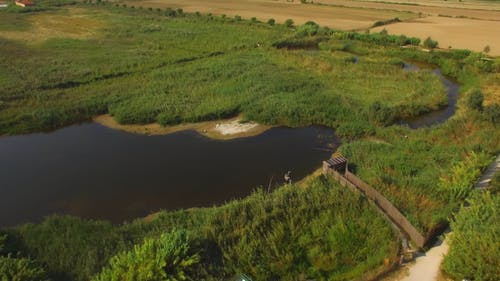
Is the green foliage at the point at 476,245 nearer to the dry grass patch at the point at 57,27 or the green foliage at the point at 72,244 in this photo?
the green foliage at the point at 72,244

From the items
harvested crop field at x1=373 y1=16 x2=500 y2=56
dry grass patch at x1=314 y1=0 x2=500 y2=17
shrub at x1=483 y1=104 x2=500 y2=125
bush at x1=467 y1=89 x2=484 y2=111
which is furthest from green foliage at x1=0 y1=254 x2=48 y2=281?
dry grass patch at x1=314 y1=0 x2=500 y2=17

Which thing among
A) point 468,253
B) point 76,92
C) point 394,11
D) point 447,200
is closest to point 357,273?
point 468,253

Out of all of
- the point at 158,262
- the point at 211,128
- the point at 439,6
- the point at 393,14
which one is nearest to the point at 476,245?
the point at 158,262

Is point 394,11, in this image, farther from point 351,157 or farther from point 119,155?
point 119,155

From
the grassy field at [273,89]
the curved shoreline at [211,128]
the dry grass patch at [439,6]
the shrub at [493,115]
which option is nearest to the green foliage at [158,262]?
the grassy field at [273,89]

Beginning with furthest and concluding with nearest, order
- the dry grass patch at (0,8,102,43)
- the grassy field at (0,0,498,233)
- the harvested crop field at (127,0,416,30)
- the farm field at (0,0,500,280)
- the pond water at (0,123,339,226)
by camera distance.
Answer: the harvested crop field at (127,0,416,30) → the dry grass patch at (0,8,102,43) → the grassy field at (0,0,498,233) → the pond water at (0,123,339,226) → the farm field at (0,0,500,280)

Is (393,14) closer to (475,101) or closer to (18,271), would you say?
(475,101)

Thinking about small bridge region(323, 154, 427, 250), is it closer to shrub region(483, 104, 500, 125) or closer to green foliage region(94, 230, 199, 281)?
green foliage region(94, 230, 199, 281)
